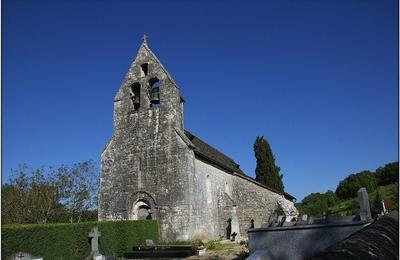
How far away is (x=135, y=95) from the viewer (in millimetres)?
23875

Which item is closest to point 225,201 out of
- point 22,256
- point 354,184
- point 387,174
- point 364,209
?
point 22,256

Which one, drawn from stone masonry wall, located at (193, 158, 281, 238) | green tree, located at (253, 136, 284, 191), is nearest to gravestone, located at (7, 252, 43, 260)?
stone masonry wall, located at (193, 158, 281, 238)

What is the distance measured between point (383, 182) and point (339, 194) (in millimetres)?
7677

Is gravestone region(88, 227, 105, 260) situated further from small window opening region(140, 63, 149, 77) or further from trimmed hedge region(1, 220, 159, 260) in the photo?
small window opening region(140, 63, 149, 77)

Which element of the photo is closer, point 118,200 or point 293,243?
point 293,243

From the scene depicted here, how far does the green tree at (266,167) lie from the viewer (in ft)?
129

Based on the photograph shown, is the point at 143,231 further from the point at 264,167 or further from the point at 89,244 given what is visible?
the point at 264,167

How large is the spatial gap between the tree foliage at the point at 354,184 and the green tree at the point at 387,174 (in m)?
1.21

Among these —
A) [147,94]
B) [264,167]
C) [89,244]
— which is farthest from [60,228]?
[264,167]

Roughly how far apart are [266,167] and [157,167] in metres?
21.1

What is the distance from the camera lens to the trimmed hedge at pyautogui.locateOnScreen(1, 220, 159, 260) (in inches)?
484

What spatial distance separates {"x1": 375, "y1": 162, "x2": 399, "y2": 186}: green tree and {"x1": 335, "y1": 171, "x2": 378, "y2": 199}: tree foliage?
3.98ft

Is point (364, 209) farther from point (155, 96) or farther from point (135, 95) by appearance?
point (135, 95)

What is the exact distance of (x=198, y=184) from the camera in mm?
22078
